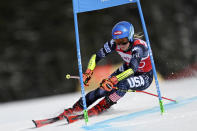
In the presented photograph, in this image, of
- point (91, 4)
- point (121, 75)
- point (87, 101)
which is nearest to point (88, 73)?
point (87, 101)

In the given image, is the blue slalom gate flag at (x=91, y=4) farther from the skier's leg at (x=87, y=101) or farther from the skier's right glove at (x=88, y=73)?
the skier's leg at (x=87, y=101)

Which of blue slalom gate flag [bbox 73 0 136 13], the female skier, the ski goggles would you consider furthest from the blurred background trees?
blue slalom gate flag [bbox 73 0 136 13]

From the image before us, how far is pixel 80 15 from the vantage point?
9.32 m

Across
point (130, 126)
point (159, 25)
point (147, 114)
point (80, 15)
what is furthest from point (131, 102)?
point (159, 25)

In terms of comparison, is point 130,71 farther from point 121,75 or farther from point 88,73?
point 88,73

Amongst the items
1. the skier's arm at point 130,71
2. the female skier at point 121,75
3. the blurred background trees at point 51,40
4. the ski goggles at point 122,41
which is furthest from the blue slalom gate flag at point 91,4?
the blurred background trees at point 51,40

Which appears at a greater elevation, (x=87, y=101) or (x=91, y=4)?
(x=91, y=4)

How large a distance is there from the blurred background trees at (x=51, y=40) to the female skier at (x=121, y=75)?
11.3 feet

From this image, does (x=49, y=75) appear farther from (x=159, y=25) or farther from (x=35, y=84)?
(x=159, y=25)

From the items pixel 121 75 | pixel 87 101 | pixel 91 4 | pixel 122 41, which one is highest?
pixel 91 4

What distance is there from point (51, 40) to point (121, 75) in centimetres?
570

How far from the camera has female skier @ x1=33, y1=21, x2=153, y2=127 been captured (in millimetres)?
3768

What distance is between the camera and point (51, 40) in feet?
29.7

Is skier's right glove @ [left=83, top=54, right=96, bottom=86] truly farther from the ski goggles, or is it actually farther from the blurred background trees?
the blurred background trees
